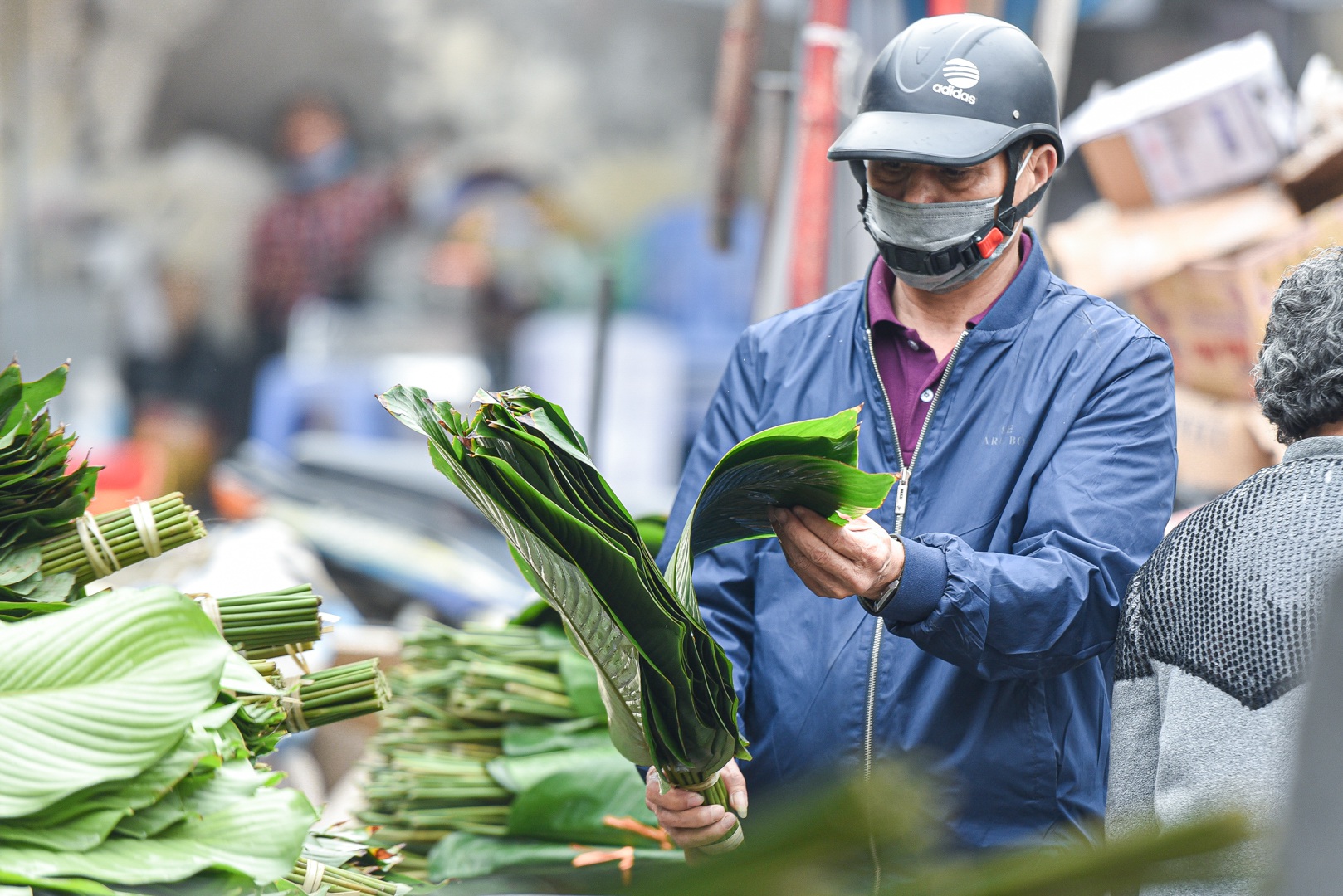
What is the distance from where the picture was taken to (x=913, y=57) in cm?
187

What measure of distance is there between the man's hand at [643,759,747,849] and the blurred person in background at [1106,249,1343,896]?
440 millimetres

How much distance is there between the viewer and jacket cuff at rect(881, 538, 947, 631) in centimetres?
151

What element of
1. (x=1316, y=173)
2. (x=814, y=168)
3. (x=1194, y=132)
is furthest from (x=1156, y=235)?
(x=814, y=168)

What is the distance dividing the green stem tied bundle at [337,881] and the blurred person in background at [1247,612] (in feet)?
2.62

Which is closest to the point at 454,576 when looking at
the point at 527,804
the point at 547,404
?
the point at 527,804

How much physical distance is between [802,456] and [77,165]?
14.0ft

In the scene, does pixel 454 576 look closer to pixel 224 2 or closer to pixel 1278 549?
pixel 224 2

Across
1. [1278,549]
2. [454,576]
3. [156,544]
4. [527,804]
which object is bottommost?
[454,576]

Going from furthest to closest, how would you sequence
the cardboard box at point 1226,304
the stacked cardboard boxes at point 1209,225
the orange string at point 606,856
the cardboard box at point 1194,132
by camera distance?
1. the cardboard box at point 1194,132
2. the stacked cardboard boxes at point 1209,225
3. the cardboard box at point 1226,304
4. the orange string at point 606,856

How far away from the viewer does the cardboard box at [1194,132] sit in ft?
11.9

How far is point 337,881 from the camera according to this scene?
138 cm

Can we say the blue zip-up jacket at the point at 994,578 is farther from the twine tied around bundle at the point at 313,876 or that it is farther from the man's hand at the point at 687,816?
the twine tied around bundle at the point at 313,876

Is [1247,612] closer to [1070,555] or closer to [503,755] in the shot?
[1070,555]

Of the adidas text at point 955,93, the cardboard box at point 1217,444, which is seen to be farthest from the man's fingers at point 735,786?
the cardboard box at point 1217,444
